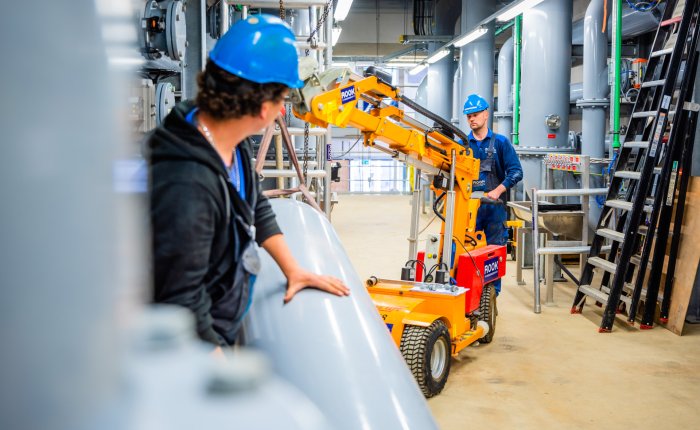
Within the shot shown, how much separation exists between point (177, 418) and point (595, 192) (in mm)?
6894

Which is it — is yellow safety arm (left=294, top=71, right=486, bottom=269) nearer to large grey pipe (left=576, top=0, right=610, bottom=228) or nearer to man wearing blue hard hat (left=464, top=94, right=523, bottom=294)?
man wearing blue hard hat (left=464, top=94, right=523, bottom=294)

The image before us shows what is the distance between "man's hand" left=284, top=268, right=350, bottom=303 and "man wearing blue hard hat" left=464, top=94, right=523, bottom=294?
3.95m

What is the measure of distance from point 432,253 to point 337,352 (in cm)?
348

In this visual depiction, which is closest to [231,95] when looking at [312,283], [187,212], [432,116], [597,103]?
[187,212]

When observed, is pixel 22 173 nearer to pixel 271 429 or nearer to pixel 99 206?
pixel 99 206

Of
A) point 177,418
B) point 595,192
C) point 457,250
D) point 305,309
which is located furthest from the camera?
point 595,192

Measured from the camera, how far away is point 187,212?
4.91 ft

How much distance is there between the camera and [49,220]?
400 mm

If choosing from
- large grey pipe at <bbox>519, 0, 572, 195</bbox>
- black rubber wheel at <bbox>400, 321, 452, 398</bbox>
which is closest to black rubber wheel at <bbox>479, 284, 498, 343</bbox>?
black rubber wheel at <bbox>400, 321, 452, 398</bbox>

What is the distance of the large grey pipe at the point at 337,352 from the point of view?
5.80 feet

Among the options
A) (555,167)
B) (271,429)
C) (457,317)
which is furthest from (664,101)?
(271,429)

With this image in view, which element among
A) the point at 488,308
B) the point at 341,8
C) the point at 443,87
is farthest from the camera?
the point at 443,87

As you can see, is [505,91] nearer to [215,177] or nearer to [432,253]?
[432,253]

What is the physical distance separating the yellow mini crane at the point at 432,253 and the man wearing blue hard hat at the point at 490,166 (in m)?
0.33
